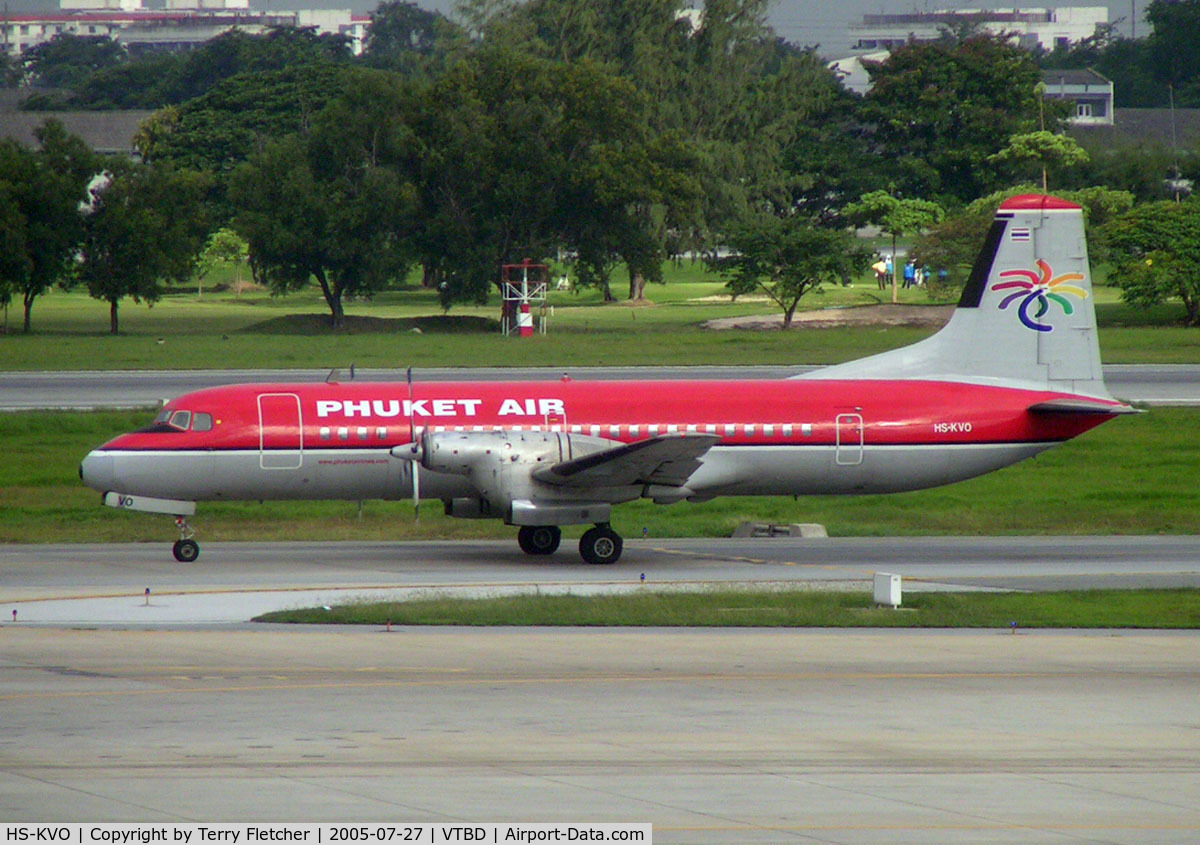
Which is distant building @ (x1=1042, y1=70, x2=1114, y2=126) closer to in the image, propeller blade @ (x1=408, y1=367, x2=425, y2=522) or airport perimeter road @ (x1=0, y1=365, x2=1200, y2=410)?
airport perimeter road @ (x1=0, y1=365, x2=1200, y2=410)

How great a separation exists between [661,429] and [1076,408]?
8.43m

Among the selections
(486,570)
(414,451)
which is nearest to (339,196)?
(414,451)

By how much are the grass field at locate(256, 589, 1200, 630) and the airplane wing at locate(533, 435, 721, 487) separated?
3322 mm

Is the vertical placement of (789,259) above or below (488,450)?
above

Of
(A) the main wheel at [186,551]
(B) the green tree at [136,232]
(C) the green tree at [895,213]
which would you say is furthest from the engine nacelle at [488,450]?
(C) the green tree at [895,213]

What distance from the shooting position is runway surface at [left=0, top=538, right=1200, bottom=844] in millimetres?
12617

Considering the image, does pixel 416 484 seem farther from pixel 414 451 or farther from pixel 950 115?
pixel 950 115

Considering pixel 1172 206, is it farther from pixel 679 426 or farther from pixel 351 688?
pixel 351 688

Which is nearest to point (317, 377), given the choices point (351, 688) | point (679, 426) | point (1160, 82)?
point (679, 426)

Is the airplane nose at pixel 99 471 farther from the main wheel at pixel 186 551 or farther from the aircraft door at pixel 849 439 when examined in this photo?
the aircraft door at pixel 849 439

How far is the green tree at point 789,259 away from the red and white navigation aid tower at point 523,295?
1075 cm

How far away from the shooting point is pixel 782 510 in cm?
3600

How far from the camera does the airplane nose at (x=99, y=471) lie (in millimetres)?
28312

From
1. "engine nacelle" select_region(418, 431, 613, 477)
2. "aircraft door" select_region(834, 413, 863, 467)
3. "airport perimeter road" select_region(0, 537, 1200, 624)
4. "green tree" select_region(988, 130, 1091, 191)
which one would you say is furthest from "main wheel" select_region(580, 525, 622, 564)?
"green tree" select_region(988, 130, 1091, 191)
